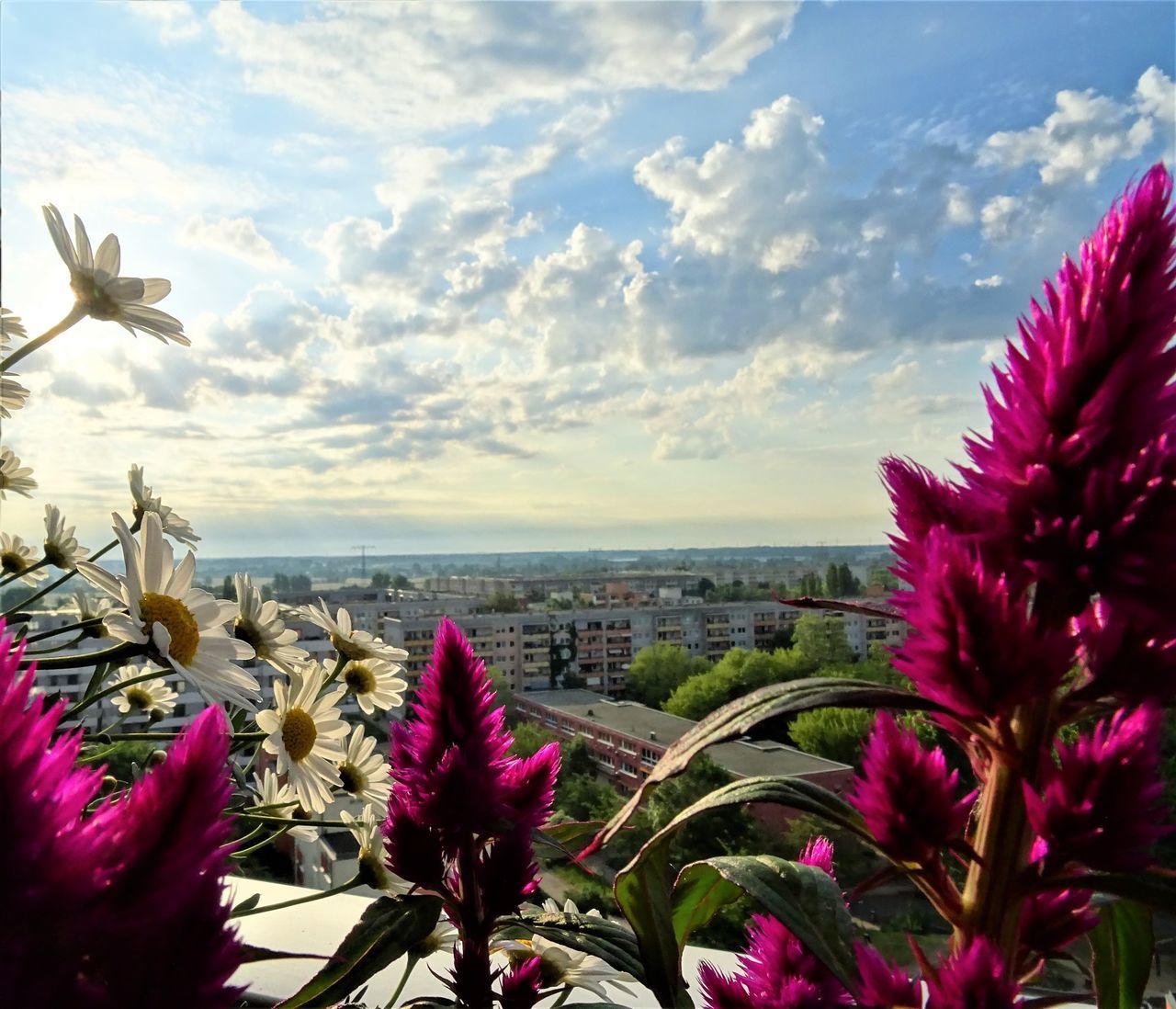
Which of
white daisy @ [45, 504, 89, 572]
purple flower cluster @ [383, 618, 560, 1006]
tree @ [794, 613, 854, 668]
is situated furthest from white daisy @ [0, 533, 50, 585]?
tree @ [794, 613, 854, 668]

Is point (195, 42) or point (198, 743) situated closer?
point (198, 743)

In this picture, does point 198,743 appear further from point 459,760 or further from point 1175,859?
point 1175,859

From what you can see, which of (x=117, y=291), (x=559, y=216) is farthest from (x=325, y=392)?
(x=117, y=291)

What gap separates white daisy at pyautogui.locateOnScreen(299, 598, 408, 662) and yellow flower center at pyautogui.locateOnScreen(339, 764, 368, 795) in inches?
3.6

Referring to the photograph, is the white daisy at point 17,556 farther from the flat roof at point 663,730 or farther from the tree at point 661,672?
the tree at point 661,672

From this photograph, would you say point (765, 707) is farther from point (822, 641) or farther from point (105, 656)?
point (822, 641)

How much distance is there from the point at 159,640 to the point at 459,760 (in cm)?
18

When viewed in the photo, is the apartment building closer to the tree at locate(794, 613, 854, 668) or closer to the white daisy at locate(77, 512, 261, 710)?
the tree at locate(794, 613, 854, 668)

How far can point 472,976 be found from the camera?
1.22 ft

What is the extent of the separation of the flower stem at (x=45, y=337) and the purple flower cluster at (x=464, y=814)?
31 cm

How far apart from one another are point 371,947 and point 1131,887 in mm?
272

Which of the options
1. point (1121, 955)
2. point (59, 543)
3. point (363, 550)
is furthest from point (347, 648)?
point (363, 550)

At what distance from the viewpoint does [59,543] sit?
754 mm

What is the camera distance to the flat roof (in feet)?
3.90
